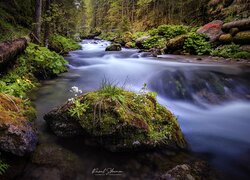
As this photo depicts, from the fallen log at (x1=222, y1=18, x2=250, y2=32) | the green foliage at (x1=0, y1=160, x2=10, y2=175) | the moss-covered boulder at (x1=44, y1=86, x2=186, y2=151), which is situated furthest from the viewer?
the fallen log at (x1=222, y1=18, x2=250, y2=32)

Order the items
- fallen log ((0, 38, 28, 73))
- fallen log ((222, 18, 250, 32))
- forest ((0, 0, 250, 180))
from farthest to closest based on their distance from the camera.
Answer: fallen log ((222, 18, 250, 32)) → fallen log ((0, 38, 28, 73)) → forest ((0, 0, 250, 180))

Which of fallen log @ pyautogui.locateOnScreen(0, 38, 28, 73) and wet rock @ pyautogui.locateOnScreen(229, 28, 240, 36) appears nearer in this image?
fallen log @ pyautogui.locateOnScreen(0, 38, 28, 73)

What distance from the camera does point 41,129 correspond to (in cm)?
441

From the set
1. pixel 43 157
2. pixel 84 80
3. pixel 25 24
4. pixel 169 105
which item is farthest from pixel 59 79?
pixel 25 24

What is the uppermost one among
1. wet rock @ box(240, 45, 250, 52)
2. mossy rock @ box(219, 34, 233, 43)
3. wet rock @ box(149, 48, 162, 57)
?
mossy rock @ box(219, 34, 233, 43)

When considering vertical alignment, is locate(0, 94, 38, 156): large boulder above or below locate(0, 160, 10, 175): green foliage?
above

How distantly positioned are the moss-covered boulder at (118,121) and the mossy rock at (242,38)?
36.2 ft

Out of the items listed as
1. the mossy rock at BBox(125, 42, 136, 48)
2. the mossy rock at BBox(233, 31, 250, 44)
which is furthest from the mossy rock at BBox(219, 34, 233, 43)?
the mossy rock at BBox(125, 42, 136, 48)

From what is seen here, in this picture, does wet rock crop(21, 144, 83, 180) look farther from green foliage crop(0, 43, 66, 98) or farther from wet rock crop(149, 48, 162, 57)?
wet rock crop(149, 48, 162, 57)

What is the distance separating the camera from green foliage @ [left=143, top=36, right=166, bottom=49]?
19.4m

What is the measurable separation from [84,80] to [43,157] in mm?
5010

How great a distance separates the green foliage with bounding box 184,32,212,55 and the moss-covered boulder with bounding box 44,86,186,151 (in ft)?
38.4

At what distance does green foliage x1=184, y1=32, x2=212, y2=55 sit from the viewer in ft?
49.6

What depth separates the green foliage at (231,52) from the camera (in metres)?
12.5
